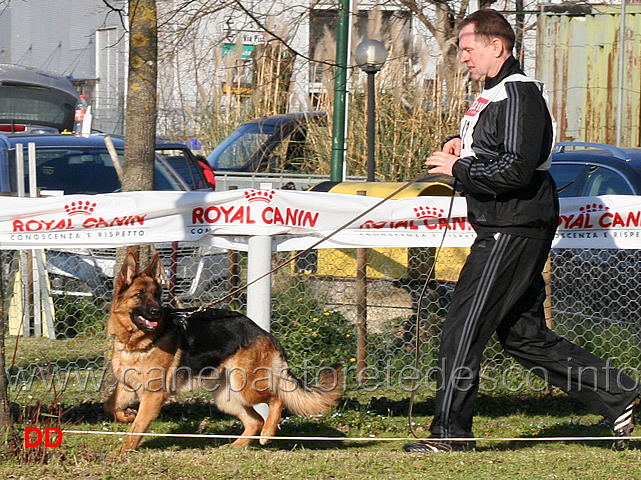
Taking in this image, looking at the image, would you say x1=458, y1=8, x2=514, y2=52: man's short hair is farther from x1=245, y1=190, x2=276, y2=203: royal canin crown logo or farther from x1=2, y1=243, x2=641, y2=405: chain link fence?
x1=2, y1=243, x2=641, y2=405: chain link fence

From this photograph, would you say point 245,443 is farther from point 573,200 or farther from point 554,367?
point 573,200

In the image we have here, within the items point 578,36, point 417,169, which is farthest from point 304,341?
point 578,36

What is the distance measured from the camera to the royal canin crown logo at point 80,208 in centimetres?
515

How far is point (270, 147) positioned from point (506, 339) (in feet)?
32.9

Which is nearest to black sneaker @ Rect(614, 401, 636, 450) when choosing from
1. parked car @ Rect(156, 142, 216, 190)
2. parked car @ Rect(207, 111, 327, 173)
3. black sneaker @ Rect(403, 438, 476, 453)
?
black sneaker @ Rect(403, 438, 476, 453)

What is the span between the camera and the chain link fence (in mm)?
6113

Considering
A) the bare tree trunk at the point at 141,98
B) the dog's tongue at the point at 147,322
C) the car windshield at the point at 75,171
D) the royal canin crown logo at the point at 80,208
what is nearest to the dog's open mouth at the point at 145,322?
the dog's tongue at the point at 147,322

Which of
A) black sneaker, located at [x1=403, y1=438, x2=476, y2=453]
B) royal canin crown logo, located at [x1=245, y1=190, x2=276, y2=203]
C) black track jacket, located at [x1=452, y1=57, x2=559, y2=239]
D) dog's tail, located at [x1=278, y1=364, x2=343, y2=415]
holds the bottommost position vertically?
black sneaker, located at [x1=403, y1=438, x2=476, y2=453]

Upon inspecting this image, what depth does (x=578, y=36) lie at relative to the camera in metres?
15.3

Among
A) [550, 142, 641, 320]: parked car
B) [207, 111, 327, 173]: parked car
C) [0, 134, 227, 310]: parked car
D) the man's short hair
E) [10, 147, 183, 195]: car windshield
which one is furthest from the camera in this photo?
[207, 111, 327, 173]: parked car

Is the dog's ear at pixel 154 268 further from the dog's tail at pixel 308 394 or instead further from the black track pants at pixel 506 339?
the black track pants at pixel 506 339

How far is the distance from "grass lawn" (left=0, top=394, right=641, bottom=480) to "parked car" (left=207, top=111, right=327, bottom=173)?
860 centimetres

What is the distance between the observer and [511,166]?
4.24m

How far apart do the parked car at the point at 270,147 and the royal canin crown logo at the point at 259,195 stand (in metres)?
8.70
